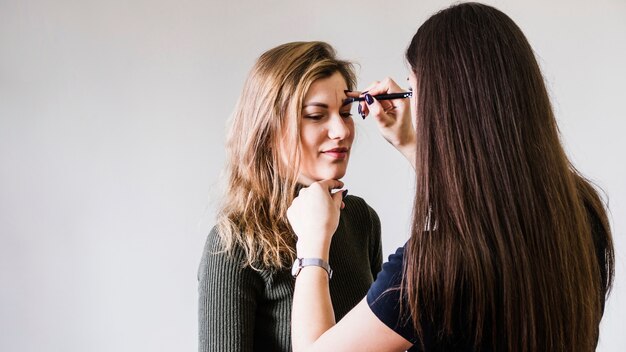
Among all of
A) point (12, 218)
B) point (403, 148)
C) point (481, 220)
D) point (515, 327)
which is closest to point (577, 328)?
point (515, 327)

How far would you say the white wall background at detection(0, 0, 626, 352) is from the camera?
1.87 m

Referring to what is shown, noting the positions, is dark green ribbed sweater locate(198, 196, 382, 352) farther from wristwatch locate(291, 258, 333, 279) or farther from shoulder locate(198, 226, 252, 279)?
wristwatch locate(291, 258, 333, 279)

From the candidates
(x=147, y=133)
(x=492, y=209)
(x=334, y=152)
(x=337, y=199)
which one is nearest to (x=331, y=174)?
(x=334, y=152)

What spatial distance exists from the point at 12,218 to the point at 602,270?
5.53 feet

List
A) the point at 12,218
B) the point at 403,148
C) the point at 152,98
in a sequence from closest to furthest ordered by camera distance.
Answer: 1. the point at 403,148
2. the point at 12,218
3. the point at 152,98

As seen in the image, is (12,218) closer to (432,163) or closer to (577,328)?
(432,163)

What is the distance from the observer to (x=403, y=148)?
4.00ft

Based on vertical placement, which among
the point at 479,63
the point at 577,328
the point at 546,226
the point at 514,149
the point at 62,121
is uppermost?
the point at 62,121

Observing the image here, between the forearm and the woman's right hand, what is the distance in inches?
14.1

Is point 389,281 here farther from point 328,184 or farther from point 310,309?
point 328,184

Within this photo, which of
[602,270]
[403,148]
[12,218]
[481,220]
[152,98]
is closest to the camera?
[481,220]

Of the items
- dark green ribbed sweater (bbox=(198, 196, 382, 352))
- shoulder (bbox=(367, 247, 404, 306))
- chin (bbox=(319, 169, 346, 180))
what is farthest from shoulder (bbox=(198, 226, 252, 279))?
shoulder (bbox=(367, 247, 404, 306))

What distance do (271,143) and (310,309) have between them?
47cm

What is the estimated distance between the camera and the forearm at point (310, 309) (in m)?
0.88
